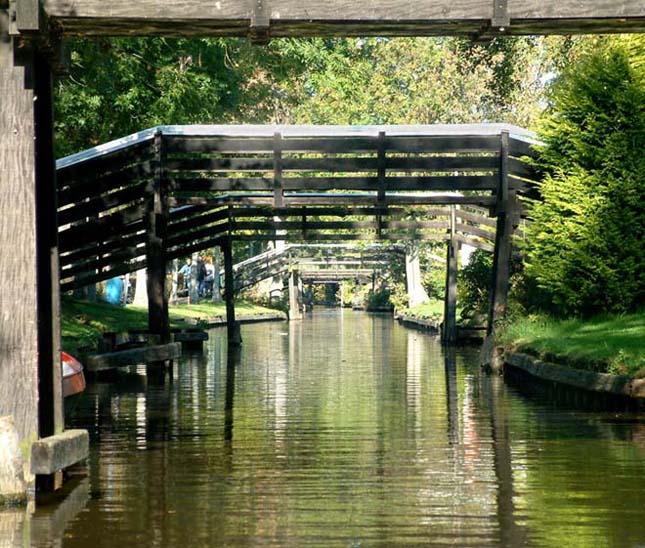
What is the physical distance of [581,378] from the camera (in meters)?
18.7

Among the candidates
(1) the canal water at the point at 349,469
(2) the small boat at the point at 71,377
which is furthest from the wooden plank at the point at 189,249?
(2) the small boat at the point at 71,377

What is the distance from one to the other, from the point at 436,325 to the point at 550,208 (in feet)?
77.1

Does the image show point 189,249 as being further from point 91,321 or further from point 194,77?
point 194,77

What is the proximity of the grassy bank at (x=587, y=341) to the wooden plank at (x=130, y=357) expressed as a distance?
6.02 meters

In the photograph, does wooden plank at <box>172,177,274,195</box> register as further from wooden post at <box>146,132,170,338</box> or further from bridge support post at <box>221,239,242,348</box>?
bridge support post at <box>221,239,242,348</box>

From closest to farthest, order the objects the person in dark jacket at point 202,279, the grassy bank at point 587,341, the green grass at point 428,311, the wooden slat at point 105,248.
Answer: the grassy bank at point 587,341, the wooden slat at point 105,248, the green grass at point 428,311, the person in dark jacket at point 202,279

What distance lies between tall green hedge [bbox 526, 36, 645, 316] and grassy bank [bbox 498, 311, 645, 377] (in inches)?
21.9

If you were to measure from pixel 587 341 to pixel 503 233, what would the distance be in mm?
4730

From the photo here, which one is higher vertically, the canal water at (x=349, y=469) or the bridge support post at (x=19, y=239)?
the bridge support post at (x=19, y=239)

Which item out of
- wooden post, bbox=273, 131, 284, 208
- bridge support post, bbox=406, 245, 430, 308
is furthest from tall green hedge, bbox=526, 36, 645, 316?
bridge support post, bbox=406, 245, 430, 308

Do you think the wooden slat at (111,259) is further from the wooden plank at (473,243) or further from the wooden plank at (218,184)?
the wooden plank at (473,243)

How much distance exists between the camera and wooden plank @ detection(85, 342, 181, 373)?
76.9ft

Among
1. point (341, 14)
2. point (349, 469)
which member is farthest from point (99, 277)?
point (341, 14)

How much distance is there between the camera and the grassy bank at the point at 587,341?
706 inches
